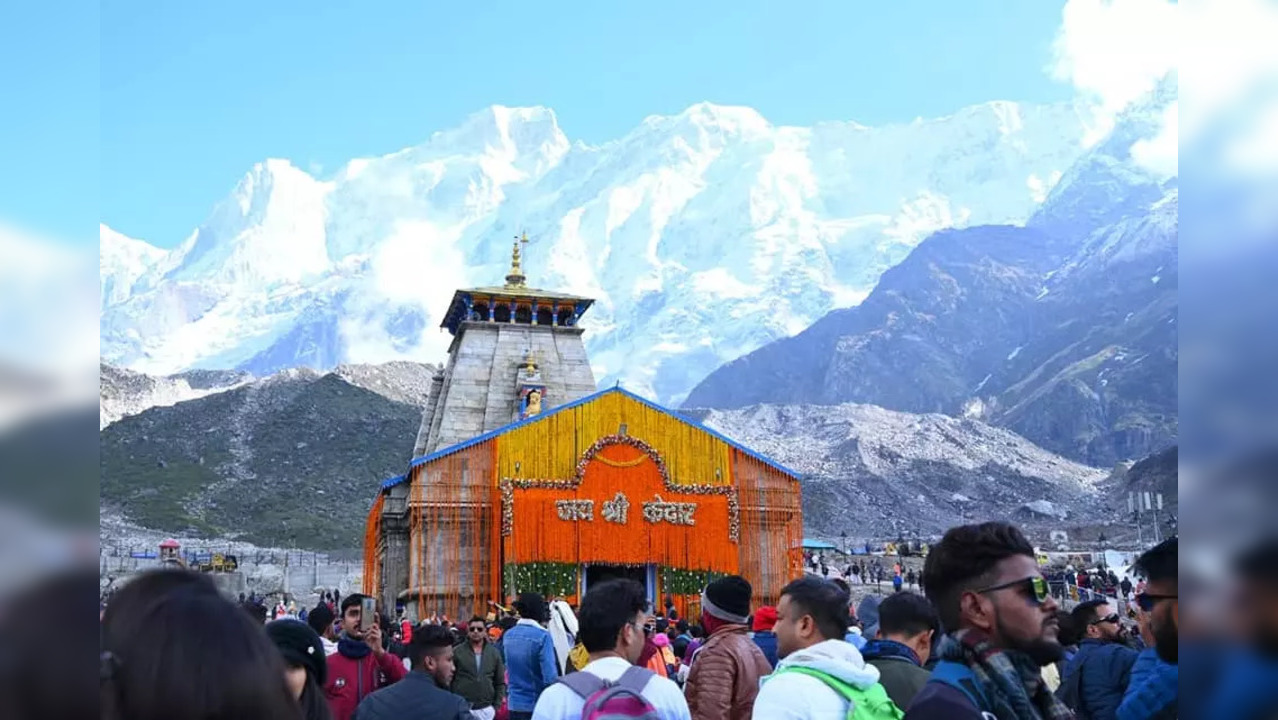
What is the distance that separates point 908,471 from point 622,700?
7520 centimetres

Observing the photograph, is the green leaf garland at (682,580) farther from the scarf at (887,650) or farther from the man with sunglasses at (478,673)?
the scarf at (887,650)

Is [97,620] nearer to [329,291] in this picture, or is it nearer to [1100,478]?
[1100,478]

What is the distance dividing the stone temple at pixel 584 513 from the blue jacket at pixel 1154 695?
19.3 meters

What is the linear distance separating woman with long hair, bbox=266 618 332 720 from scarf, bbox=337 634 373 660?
6.68 ft

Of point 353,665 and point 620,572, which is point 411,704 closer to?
point 353,665

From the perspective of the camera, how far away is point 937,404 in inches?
4902

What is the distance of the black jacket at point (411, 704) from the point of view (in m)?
5.20

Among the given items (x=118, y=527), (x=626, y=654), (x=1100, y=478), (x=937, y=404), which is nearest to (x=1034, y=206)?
(x=937, y=404)

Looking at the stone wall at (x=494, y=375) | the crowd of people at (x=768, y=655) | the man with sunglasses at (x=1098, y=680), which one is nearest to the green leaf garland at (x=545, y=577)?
the stone wall at (x=494, y=375)

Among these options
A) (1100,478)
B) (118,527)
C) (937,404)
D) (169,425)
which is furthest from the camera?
(937,404)

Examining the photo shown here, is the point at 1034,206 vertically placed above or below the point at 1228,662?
above

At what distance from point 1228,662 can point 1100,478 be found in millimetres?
88769

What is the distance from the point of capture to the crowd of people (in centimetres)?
204

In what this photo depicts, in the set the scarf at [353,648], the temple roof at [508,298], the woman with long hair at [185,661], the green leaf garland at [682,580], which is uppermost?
the temple roof at [508,298]
